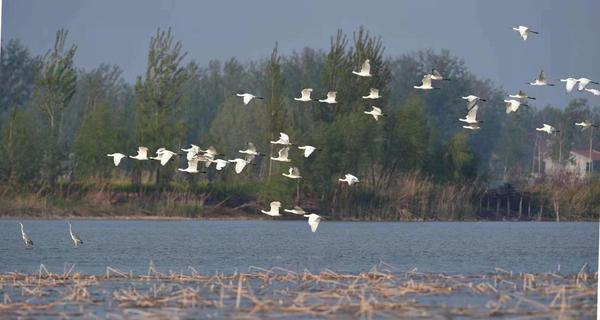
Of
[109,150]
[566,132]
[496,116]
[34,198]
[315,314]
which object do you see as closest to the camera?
[315,314]

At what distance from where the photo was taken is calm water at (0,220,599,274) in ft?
133

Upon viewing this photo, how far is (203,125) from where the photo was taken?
382 ft

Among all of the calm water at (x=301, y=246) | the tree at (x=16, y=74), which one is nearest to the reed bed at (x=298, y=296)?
the calm water at (x=301, y=246)

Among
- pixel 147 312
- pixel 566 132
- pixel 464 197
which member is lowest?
pixel 147 312

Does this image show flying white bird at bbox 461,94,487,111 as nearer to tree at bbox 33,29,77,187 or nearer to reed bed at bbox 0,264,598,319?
reed bed at bbox 0,264,598,319

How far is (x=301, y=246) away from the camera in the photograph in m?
51.6

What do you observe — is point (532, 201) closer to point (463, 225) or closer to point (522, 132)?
point (463, 225)

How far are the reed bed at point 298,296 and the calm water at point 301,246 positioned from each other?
5415 millimetres

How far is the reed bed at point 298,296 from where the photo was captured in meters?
25.2

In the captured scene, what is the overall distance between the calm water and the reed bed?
5.41 metres

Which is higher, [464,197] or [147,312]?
[464,197]

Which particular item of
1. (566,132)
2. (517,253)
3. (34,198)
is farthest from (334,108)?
(566,132)

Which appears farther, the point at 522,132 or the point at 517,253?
the point at 522,132

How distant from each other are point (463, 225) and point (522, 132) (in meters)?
66.4
